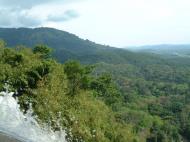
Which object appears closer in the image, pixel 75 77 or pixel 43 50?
pixel 75 77

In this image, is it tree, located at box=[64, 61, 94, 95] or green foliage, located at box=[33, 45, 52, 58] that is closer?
tree, located at box=[64, 61, 94, 95]

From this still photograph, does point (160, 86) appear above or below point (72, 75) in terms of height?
below

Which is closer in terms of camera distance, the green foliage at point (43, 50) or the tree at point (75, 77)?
the tree at point (75, 77)

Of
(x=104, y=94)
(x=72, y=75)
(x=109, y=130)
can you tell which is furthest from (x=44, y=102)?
(x=104, y=94)

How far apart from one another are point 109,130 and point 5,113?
91.6 ft

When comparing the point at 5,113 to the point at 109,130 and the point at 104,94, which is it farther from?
the point at 104,94

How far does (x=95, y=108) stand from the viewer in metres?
33.5

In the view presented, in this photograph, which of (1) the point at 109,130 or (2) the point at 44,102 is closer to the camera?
(2) the point at 44,102

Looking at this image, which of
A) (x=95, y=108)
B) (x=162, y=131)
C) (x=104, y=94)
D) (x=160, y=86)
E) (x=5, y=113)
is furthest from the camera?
(x=160, y=86)

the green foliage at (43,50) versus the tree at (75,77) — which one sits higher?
the green foliage at (43,50)

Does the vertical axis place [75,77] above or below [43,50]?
below

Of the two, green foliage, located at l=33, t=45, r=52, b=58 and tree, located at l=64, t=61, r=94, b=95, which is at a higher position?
green foliage, located at l=33, t=45, r=52, b=58

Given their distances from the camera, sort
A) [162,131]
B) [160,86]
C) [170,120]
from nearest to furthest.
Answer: [162,131]
[170,120]
[160,86]

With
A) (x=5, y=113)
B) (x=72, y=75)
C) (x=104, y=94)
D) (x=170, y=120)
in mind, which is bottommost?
(x=170, y=120)
